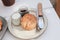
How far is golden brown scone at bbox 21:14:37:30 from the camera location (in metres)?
0.88

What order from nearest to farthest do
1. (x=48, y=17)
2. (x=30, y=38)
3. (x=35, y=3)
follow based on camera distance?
(x=30, y=38) → (x=48, y=17) → (x=35, y=3)

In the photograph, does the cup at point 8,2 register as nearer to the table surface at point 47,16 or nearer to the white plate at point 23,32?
the table surface at point 47,16

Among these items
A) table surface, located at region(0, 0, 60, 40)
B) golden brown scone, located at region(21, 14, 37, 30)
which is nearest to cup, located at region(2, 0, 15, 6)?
table surface, located at region(0, 0, 60, 40)

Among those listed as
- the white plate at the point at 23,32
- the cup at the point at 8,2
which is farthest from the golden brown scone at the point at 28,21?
the cup at the point at 8,2

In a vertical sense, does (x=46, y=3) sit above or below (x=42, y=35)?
above

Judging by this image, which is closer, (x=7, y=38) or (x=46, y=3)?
(x=7, y=38)

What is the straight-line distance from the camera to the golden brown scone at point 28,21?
0.88 metres

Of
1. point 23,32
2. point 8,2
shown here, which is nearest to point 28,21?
point 23,32

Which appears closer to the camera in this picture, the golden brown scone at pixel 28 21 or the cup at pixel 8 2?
the golden brown scone at pixel 28 21

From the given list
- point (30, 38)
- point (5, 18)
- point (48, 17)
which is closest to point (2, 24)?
point (5, 18)

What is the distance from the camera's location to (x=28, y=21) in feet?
2.94

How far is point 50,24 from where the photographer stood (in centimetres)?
95

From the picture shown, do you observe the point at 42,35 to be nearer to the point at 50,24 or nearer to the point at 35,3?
the point at 50,24

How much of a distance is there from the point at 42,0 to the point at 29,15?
238 millimetres
